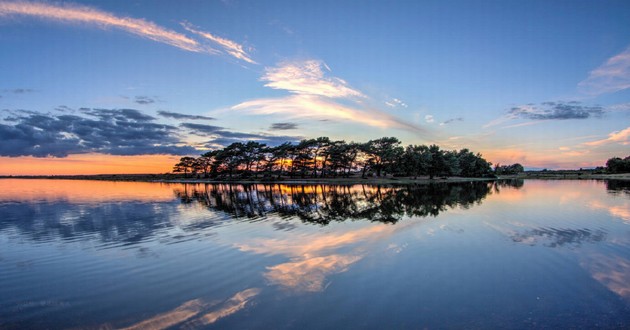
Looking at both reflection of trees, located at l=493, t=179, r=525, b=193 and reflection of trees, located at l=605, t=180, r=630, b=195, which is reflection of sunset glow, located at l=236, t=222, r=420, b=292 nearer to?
reflection of trees, located at l=493, t=179, r=525, b=193

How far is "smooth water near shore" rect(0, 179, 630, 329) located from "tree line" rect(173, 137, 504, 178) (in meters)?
93.9

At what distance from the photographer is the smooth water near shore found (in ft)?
26.1

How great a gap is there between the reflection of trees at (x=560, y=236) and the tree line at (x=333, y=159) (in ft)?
301

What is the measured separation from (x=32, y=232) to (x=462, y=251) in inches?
946

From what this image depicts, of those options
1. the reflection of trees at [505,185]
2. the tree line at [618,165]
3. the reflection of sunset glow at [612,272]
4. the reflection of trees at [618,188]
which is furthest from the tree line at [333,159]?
the reflection of sunset glow at [612,272]

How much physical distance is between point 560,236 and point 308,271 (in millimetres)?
14754

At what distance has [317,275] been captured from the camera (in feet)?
36.8

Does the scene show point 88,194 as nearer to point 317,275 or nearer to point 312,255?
point 312,255

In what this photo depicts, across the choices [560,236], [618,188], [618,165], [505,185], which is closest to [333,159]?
[505,185]

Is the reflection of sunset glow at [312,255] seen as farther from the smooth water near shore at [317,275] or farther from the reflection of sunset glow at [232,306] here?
the reflection of sunset glow at [232,306]

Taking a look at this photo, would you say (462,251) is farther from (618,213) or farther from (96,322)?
(618,213)

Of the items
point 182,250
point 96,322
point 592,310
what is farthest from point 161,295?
point 592,310

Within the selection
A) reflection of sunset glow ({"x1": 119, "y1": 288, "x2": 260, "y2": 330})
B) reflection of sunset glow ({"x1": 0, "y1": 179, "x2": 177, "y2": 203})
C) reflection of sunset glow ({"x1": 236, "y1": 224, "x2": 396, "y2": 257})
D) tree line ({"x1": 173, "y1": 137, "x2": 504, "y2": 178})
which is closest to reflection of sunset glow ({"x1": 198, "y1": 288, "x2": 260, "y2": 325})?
reflection of sunset glow ({"x1": 119, "y1": 288, "x2": 260, "y2": 330})

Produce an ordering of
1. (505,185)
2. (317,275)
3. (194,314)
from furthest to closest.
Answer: (505,185) → (317,275) → (194,314)
